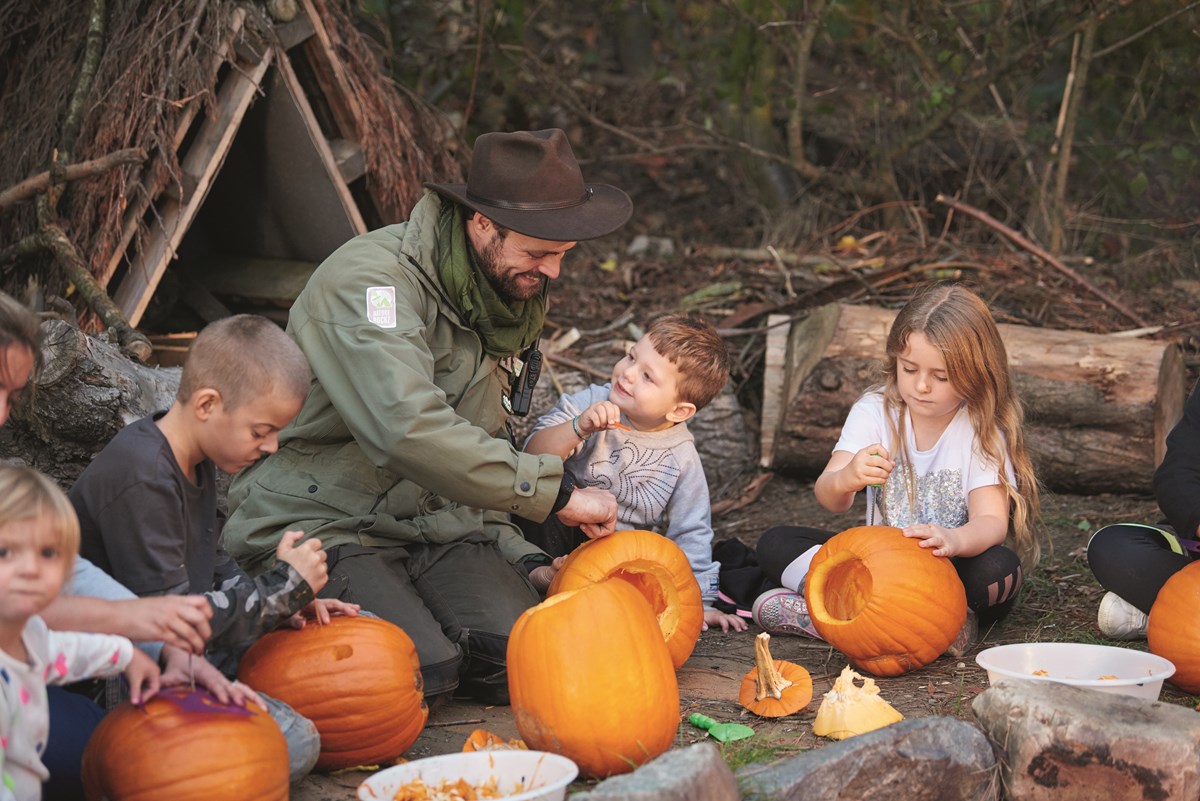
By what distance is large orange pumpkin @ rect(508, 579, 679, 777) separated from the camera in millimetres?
3113

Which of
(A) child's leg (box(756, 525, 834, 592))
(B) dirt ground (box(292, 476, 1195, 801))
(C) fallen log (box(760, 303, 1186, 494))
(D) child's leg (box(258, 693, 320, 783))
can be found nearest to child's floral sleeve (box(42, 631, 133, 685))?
(D) child's leg (box(258, 693, 320, 783))

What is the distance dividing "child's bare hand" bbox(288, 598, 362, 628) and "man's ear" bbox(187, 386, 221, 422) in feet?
1.87

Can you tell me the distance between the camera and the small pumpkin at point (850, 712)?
11.1 feet

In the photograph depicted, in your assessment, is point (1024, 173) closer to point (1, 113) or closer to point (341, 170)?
A: point (341, 170)

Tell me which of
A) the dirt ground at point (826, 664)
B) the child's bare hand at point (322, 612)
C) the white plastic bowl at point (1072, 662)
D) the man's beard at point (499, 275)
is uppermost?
the man's beard at point (499, 275)

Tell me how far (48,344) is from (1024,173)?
7.02 m

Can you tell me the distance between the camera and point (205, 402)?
3.05 metres

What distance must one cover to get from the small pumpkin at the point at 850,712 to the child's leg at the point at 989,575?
0.88 meters

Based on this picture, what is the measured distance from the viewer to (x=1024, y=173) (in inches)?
357

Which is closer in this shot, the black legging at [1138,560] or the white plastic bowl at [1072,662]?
the white plastic bowl at [1072,662]

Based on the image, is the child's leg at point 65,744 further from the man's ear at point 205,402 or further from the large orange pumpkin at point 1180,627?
the large orange pumpkin at point 1180,627

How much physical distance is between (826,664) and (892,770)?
4.16ft

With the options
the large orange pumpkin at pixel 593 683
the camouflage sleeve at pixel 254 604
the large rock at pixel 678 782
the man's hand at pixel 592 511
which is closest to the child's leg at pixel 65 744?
the camouflage sleeve at pixel 254 604

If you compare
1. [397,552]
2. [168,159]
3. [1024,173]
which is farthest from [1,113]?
[1024,173]
